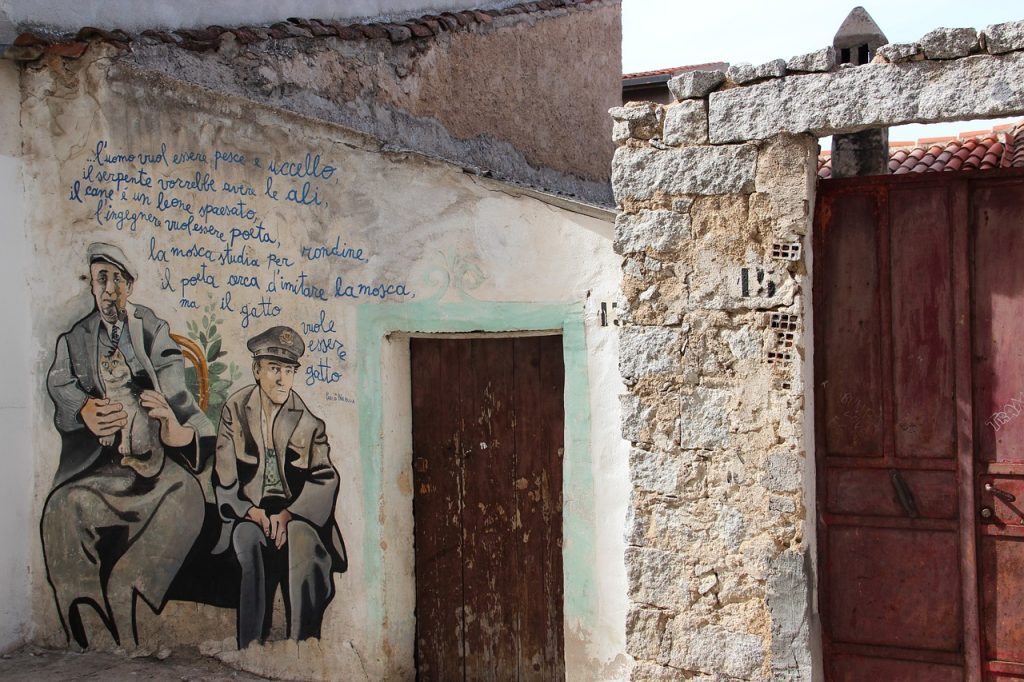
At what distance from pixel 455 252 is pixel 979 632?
272 cm

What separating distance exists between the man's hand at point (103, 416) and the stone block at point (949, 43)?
4.24m

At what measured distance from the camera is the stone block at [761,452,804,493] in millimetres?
3592

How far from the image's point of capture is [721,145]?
145 inches

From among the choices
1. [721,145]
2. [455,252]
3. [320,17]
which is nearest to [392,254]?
[455,252]

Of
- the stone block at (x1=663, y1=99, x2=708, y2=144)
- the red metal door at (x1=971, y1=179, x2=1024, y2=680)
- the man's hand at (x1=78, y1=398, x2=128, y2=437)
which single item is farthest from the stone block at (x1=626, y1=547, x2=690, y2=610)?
the man's hand at (x1=78, y1=398, x2=128, y2=437)

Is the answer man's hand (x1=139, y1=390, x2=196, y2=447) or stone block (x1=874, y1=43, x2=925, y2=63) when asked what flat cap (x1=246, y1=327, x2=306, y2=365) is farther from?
stone block (x1=874, y1=43, x2=925, y2=63)

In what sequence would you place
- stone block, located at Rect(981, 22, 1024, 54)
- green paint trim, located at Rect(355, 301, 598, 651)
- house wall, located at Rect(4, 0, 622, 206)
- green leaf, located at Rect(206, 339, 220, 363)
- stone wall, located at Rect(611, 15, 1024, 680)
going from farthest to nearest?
house wall, located at Rect(4, 0, 622, 206)
green leaf, located at Rect(206, 339, 220, 363)
green paint trim, located at Rect(355, 301, 598, 651)
stone wall, located at Rect(611, 15, 1024, 680)
stone block, located at Rect(981, 22, 1024, 54)

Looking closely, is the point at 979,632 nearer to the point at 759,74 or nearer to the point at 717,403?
the point at 717,403

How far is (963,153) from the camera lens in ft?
17.1

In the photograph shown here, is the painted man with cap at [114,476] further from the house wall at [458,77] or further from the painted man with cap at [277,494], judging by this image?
the house wall at [458,77]

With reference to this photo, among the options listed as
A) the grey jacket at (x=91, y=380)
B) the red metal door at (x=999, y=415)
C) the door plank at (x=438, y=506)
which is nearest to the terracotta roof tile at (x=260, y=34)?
the grey jacket at (x=91, y=380)

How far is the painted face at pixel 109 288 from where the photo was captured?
5348 millimetres

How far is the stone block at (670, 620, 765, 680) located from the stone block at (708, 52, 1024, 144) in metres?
1.85

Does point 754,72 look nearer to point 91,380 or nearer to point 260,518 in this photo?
point 260,518
